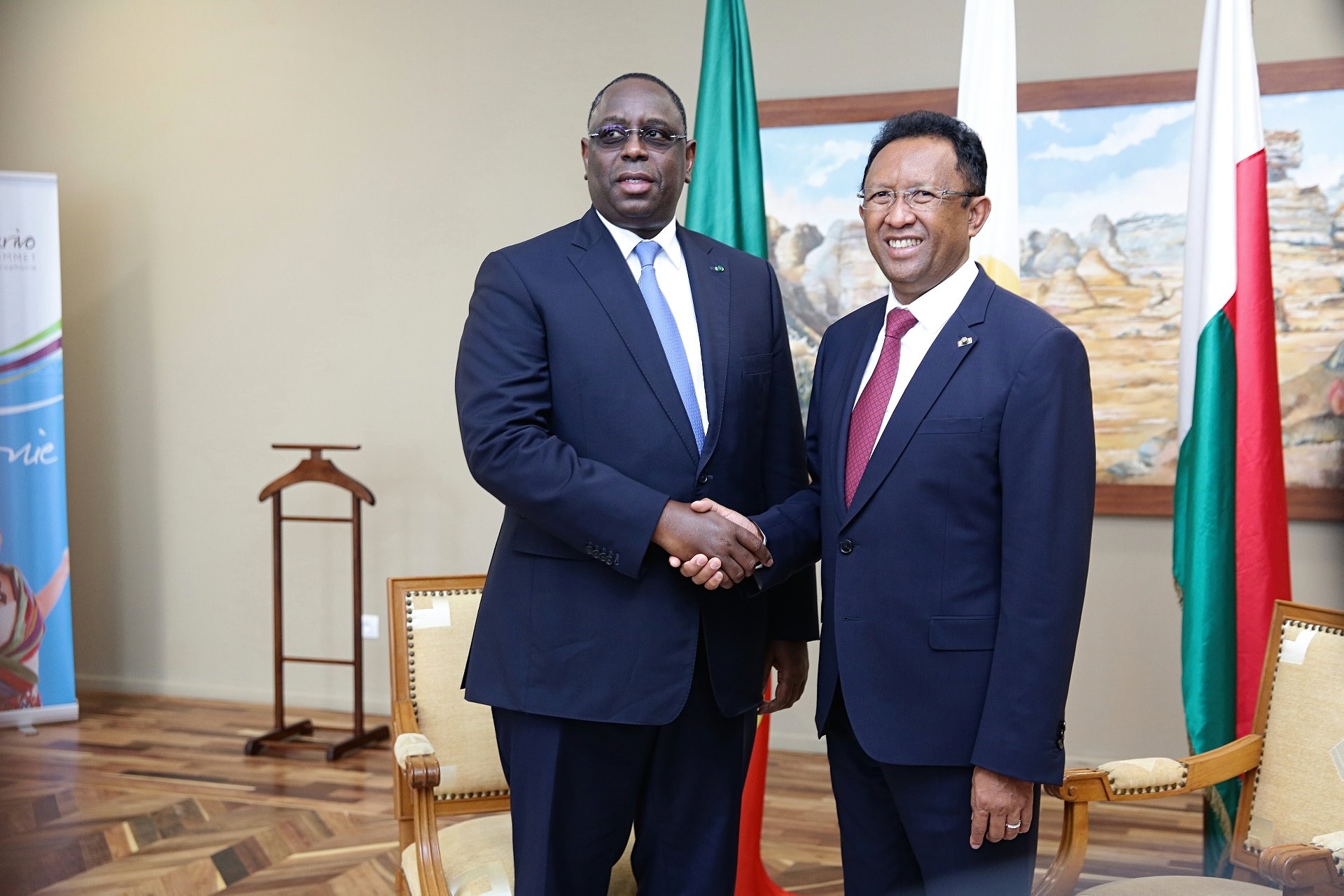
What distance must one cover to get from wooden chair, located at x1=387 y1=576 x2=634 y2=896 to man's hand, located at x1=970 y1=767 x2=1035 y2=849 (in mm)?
641

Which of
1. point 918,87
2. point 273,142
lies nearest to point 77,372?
point 273,142

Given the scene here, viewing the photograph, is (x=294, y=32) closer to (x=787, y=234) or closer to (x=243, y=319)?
(x=243, y=319)

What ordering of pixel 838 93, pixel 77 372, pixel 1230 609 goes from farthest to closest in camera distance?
1. pixel 77 372
2. pixel 838 93
3. pixel 1230 609

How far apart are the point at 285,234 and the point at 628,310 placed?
370 cm

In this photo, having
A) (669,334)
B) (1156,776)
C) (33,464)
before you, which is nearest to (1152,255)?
(1156,776)

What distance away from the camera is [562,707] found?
172 centimetres

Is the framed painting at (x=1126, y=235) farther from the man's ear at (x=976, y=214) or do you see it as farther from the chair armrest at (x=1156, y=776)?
the man's ear at (x=976, y=214)

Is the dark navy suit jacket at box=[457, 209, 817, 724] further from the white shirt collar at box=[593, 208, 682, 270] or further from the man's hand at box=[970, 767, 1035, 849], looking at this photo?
the man's hand at box=[970, 767, 1035, 849]

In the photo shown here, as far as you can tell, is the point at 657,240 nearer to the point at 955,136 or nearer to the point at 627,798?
the point at 955,136

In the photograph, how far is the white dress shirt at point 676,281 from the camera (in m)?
1.85

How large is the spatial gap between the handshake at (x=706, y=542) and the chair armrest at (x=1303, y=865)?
872 mm

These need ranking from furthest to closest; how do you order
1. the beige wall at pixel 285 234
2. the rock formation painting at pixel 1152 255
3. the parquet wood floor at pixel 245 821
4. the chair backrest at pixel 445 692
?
the beige wall at pixel 285 234 < the rock formation painting at pixel 1152 255 < the parquet wood floor at pixel 245 821 < the chair backrest at pixel 445 692

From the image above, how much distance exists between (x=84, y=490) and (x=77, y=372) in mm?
556

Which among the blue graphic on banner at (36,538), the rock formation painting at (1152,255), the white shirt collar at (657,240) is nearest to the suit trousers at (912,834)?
the white shirt collar at (657,240)
